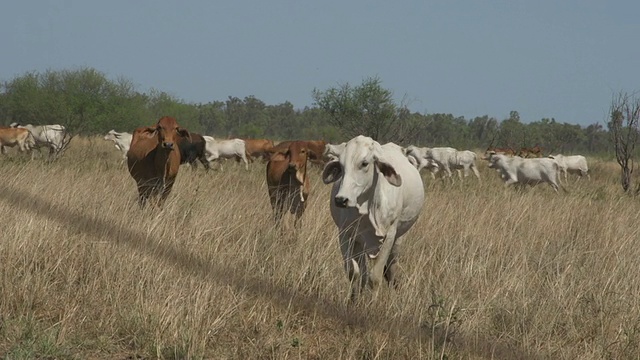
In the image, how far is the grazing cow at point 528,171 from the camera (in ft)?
87.0

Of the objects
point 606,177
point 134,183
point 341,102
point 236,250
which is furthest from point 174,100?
point 236,250

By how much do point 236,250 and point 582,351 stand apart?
302 centimetres

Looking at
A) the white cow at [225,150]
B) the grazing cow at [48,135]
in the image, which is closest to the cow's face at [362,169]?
the grazing cow at [48,135]

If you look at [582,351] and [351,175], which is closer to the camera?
[582,351]

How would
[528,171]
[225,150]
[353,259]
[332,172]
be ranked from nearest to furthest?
1. [353,259]
2. [332,172]
3. [528,171]
4. [225,150]

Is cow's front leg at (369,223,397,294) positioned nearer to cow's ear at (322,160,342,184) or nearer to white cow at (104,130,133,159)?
cow's ear at (322,160,342,184)

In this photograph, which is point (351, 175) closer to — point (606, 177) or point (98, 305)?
point (98, 305)

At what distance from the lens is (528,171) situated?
1065 inches

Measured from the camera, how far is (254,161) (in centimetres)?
3912

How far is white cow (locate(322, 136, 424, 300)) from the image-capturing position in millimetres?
7684

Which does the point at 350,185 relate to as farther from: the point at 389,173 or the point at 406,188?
the point at 406,188

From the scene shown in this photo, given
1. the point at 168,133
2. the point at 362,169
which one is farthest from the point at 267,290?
the point at 168,133

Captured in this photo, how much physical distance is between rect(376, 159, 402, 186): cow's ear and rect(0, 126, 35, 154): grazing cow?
94.2 ft

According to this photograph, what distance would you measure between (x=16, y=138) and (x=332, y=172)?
28.8 m
